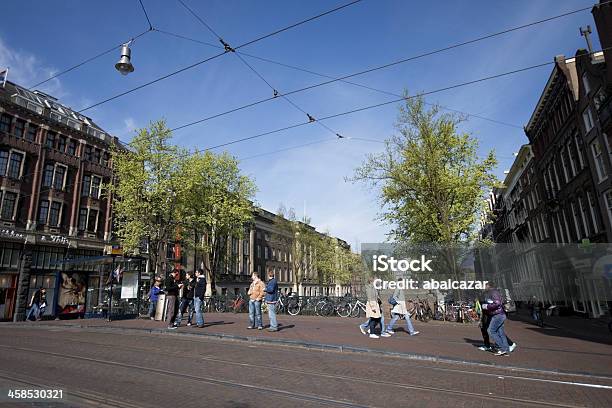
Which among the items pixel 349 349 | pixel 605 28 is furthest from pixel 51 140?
pixel 605 28

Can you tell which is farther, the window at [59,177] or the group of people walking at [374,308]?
the window at [59,177]

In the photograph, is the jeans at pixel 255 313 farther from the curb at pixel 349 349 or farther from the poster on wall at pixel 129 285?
the poster on wall at pixel 129 285

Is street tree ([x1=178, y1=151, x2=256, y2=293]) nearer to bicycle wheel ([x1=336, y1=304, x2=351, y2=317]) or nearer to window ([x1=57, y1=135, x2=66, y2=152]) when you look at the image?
window ([x1=57, y1=135, x2=66, y2=152])

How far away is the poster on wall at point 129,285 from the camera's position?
19.1 metres

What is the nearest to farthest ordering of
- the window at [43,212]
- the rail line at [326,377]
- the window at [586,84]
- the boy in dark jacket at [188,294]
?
the rail line at [326,377], the boy in dark jacket at [188,294], the window at [586,84], the window at [43,212]

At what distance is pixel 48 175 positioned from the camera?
105ft

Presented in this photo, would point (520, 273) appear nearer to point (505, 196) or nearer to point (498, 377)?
point (505, 196)

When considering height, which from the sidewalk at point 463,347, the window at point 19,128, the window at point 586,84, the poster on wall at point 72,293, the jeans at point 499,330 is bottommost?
the sidewalk at point 463,347

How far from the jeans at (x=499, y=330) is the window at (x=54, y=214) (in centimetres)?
3369

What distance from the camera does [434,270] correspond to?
778 inches

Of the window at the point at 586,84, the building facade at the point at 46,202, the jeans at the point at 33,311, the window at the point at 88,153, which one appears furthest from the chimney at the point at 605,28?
the window at the point at 88,153

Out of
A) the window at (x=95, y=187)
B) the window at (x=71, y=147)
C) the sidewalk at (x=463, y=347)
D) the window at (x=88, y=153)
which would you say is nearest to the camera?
the sidewalk at (x=463, y=347)

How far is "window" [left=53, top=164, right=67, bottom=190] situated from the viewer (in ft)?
107

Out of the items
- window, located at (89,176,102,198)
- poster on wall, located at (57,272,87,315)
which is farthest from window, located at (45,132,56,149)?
poster on wall, located at (57,272,87,315)
